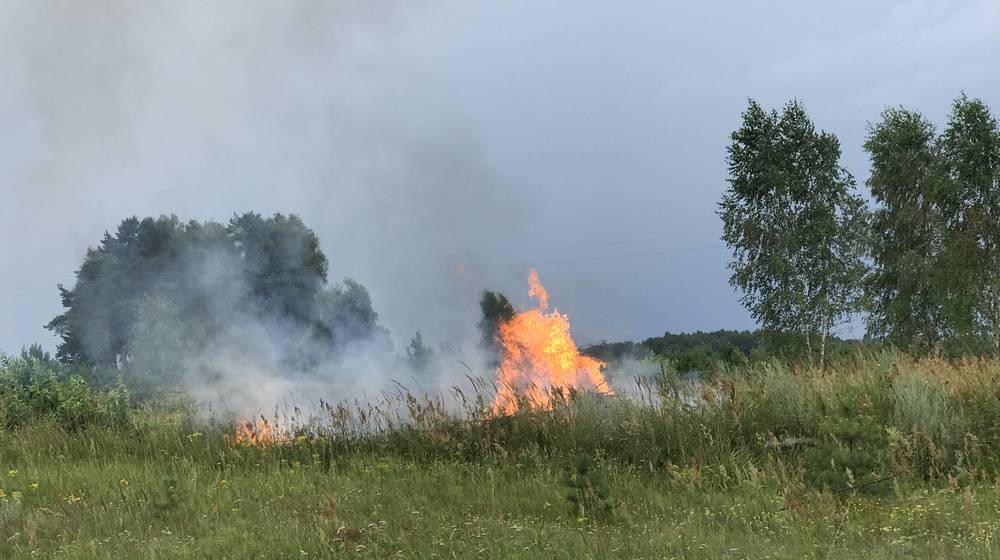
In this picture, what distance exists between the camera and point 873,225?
1211 inches

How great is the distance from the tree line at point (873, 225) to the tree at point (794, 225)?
0.04 metres

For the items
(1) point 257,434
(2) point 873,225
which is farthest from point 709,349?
(1) point 257,434

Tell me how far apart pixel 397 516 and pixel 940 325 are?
95.8 feet

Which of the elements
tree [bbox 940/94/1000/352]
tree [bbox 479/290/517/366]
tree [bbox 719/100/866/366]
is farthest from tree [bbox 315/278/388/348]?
tree [bbox 940/94/1000/352]

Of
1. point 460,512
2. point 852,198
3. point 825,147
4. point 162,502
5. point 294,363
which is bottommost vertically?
point 460,512

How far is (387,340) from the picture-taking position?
104 feet

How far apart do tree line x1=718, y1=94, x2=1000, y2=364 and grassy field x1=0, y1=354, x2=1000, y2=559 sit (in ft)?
59.9

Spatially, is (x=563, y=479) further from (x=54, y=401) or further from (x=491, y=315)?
(x=491, y=315)

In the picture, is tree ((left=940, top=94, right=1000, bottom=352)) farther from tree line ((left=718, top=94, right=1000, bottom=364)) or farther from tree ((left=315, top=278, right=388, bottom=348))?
tree ((left=315, top=278, right=388, bottom=348))

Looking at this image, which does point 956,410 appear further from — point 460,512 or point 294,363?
point 294,363

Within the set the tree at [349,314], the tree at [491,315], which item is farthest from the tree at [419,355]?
the tree at [349,314]

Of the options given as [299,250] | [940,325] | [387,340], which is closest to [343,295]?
[299,250]

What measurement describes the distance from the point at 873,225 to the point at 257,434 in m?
29.6

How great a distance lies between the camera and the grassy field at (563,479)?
5461 millimetres
